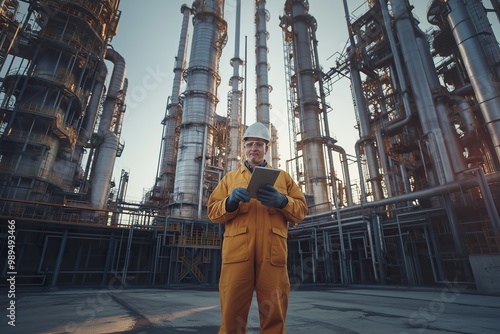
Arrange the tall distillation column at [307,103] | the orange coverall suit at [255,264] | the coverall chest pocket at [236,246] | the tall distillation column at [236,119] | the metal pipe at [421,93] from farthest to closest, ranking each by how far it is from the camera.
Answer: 1. the tall distillation column at [236,119]
2. the tall distillation column at [307,103]
3. the metal pipe at [421,93]
4. the coverall chest pocket at [236,246]
5. the orange coverall suit at [255,264]

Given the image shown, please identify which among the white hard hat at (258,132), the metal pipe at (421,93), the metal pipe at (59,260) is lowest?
the metal pipe at (59,260)

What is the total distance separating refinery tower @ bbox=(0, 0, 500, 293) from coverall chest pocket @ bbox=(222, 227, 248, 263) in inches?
422

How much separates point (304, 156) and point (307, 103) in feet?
16.6

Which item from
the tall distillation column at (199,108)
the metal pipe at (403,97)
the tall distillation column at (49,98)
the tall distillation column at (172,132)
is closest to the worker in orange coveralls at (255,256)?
the metal pipe at (403,97)

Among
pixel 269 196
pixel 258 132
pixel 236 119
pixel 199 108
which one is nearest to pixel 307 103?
pixel 199 108

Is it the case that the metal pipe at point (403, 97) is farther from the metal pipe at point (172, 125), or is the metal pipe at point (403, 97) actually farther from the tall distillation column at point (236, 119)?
the metal pipe at point (172, 125)

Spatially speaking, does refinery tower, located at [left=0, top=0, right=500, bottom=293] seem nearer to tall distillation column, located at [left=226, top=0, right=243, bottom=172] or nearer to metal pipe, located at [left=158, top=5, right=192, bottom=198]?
metal pipe, located at [left=158, top=5, right=192, bottom=198]

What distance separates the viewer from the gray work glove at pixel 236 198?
80.0 inches

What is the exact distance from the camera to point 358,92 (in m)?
20.0

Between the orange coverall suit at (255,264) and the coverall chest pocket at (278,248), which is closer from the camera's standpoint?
the orange coverall suit at (255,264)

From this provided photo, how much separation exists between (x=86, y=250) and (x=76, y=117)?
11603mm

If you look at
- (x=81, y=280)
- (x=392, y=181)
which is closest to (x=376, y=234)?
(x=392, y=181)

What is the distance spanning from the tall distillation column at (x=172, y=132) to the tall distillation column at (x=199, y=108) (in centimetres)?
609

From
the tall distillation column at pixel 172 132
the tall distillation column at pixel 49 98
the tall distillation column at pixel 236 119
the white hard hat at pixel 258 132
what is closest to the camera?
the white hard hat at pixel 258 132
